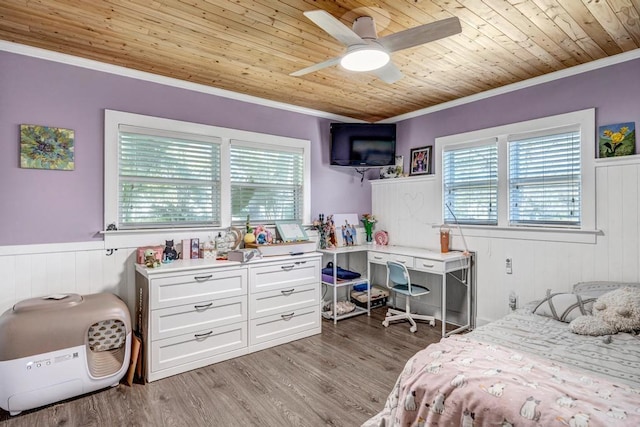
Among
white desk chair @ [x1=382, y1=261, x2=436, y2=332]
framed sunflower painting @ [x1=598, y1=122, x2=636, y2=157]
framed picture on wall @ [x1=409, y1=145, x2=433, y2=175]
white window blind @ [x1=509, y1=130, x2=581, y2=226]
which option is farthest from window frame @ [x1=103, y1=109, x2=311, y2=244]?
framed sunflower painting @ [x1=598, y1=122, x2=636, y2=157]

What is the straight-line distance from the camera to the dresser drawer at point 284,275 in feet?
10.6

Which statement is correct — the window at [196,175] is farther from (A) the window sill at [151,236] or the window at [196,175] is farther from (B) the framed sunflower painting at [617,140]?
(B) the framed sunflower painting at [617,140]

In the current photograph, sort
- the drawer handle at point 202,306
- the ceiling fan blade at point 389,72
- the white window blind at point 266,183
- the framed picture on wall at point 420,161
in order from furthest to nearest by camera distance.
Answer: the framed picture on wall at point 420,161 < the white window blind at point 266,183 < the drawer handle at point 202,306 < the ceiling fan blade at point 389,72

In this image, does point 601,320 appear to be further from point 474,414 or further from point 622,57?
point 622,57

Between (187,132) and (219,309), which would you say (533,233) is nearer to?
(219,309)

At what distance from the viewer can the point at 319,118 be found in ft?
14.4

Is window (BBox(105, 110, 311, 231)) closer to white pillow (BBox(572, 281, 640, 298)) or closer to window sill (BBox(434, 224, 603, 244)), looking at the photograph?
window sill (BBox(434, 224, 603, 244))

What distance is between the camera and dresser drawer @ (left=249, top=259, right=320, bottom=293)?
3237 millimetres

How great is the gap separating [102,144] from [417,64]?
2730 mm

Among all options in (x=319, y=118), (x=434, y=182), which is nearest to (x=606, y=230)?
(x=434, y=182)

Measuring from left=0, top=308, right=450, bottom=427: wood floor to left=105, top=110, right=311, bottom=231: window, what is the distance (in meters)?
1.34

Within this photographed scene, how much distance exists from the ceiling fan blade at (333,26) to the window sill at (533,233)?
2.39 meters

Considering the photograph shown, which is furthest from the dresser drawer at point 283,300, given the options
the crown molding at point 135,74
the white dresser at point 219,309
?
the crown molding at point 135,74

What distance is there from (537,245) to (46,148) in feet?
13.9
